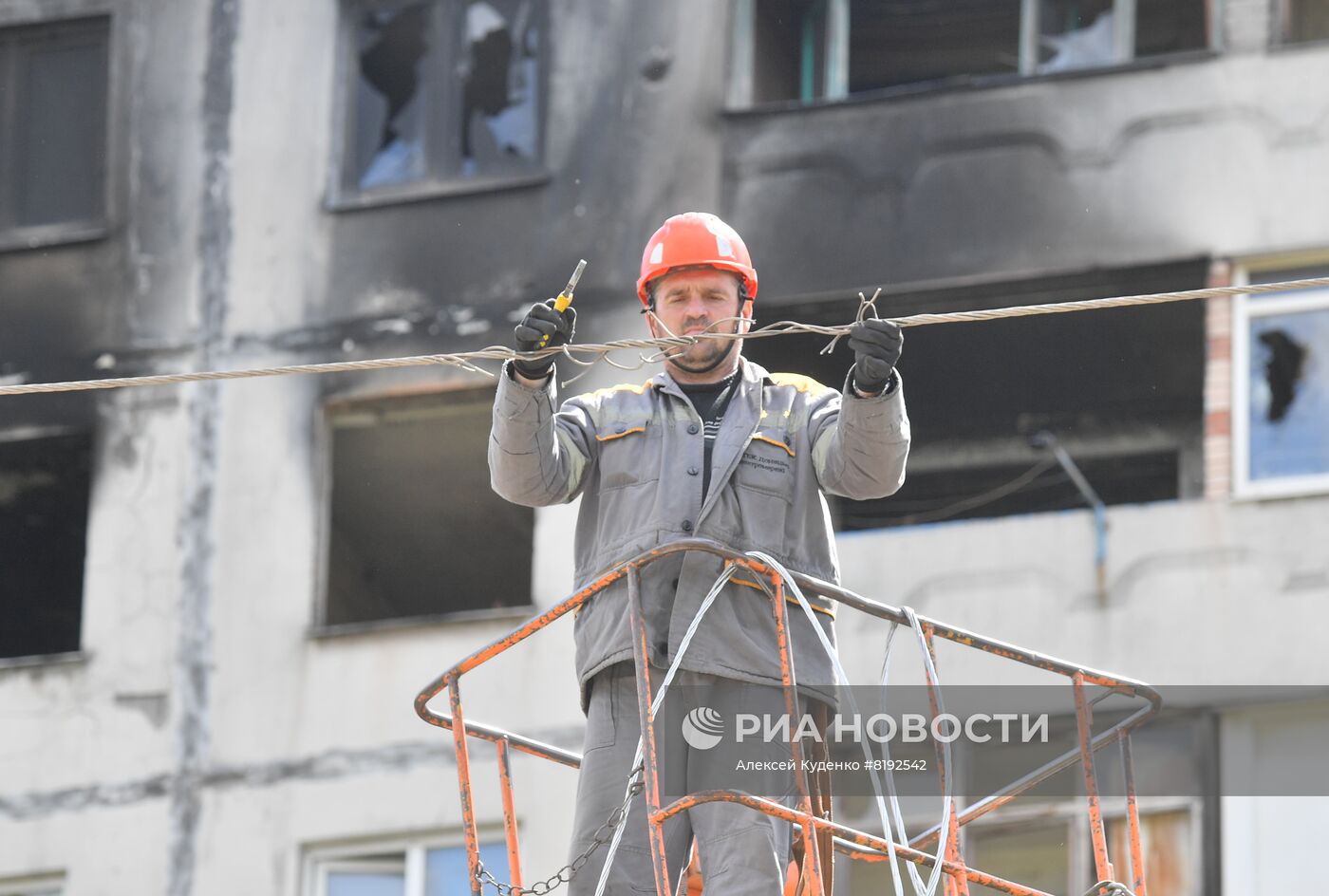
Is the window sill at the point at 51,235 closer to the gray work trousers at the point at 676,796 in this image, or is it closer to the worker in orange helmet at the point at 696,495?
the worker in orange helmet at the point at 696,495

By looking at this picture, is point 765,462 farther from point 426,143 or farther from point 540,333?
A: point 426,143

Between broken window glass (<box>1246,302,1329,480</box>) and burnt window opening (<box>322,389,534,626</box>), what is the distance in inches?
193

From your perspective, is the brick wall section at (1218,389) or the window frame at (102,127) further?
the window frame at (102,127)

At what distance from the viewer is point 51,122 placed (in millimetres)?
20797

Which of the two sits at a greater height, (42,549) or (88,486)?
(88,486)

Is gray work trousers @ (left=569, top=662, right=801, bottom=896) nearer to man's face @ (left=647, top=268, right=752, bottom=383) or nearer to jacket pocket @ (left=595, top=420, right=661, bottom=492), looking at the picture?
jacket pocket @ (left=595, top=420, right=661, bottom=492)

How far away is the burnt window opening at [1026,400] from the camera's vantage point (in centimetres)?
1820

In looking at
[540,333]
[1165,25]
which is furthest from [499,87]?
[540,333]

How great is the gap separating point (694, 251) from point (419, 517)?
12.0 m

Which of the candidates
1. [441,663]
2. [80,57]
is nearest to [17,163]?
[80,57]

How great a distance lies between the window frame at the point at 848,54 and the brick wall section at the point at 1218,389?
1479 mm

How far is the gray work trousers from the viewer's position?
803 cm

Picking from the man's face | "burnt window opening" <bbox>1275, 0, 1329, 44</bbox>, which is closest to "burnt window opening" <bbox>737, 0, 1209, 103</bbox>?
"burnt window opening" <bbox>1275, 0, 1329, 44</bbox>
